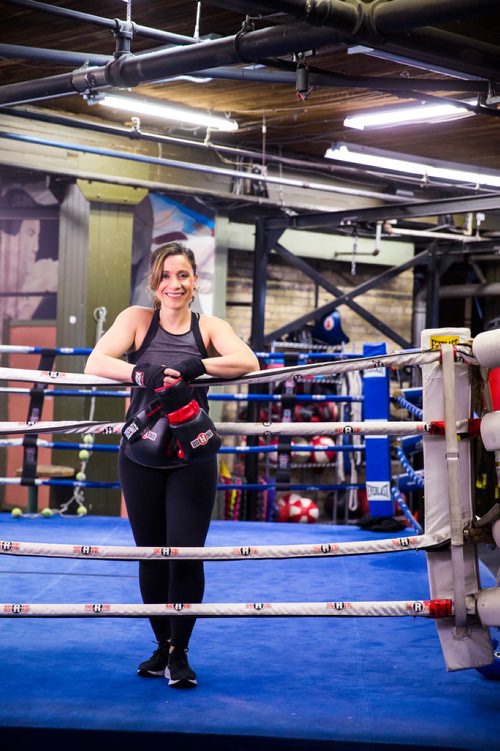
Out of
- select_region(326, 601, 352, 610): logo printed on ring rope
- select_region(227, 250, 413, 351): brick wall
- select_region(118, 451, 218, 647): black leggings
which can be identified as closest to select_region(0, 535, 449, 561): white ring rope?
select_region(326, 601, 352, 610): logo printed on ring rope

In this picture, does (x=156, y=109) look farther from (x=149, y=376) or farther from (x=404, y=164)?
(x=149, y=376)

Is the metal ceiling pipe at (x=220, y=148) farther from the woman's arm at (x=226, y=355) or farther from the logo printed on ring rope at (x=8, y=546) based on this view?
the logo printed on ring rope at (x=8, y=546)

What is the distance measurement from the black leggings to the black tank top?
0.62 ft

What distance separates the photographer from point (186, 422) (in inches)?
103

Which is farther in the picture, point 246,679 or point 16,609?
point 246,679

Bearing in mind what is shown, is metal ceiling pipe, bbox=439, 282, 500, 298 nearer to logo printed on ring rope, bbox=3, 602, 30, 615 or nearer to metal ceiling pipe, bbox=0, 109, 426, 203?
metal ceiling pipe, bbox=0, 109, 426, 203

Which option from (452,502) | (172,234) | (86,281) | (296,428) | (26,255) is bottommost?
(452,502)

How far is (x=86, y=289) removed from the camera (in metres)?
8.10

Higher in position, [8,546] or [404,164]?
[404,164]

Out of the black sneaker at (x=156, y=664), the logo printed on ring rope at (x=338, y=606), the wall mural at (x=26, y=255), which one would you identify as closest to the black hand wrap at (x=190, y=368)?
the logo printed on ring rope at (x=338, y=606)

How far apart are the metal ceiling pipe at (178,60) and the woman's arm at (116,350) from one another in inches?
78.8

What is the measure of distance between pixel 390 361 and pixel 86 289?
19.4 feet

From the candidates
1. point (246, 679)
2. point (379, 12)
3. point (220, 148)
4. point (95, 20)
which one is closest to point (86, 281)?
point (220, 148)

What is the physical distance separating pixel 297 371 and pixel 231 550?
1.66 ft
